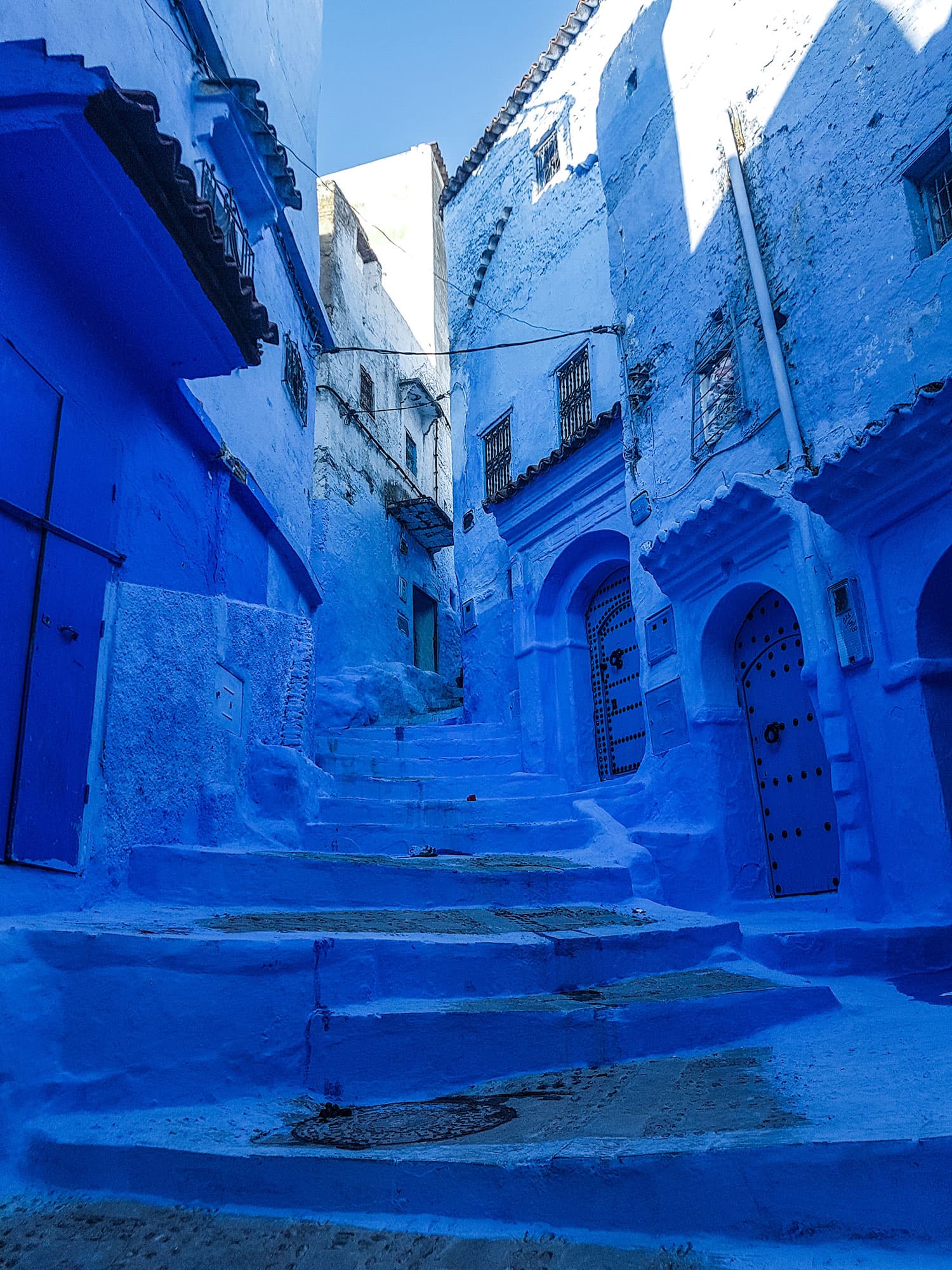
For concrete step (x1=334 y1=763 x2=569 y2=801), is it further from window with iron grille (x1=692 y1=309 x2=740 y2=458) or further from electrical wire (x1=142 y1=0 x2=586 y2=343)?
electrical wire (x1=142 y1=0 x2=586 y2=343)

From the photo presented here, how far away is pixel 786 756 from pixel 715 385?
3.51 meters

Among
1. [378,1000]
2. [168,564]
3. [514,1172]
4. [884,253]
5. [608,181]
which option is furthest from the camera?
[608,181]

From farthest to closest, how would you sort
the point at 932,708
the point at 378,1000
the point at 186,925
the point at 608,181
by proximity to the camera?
the point at 608,181, the point at 932,708, the point at 186,925, the point at 378,1000

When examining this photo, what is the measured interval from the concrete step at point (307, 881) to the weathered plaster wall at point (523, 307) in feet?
22.5

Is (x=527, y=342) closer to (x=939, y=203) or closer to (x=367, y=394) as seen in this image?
(x=367, y=394)

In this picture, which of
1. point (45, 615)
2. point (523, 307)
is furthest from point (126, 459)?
point (523, 307)

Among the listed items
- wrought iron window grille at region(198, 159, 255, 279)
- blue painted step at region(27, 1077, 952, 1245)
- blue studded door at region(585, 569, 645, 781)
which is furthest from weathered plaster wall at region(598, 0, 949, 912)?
wrought iron window grille at region(198, 159, 255, 279)

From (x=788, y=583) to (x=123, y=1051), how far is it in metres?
5.85

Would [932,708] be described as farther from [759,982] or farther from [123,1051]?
[123,1051]

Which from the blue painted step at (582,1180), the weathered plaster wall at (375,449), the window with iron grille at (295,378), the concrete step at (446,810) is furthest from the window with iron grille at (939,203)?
the weathered plaster wall at (375,449)

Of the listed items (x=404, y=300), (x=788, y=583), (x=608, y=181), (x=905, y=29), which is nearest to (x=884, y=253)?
(x=905, y=29)

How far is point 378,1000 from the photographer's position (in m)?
3.37

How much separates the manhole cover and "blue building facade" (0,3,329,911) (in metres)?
1.73

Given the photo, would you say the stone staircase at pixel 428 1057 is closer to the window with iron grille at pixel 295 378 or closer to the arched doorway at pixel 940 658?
the arched doorway at pixel 940 658
